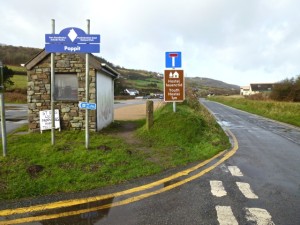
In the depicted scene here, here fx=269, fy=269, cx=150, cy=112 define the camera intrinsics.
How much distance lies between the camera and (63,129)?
11.4 m

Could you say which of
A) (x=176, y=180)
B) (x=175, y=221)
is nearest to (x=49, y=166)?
(x=176, y=180)

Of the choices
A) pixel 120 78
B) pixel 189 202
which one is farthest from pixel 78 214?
pixel 120 78

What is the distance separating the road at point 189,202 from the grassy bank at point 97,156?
0.56 m

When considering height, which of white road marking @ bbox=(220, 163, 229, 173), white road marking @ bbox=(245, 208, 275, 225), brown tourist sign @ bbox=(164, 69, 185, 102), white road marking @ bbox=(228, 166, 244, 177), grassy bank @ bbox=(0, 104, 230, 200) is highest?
brown tourist sign @ bbox=(164, 69, 185, 102)

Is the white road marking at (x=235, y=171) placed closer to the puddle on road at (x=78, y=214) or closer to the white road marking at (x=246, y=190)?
the white road marking at (x=246, y=190)

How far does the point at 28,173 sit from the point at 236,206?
4.54m

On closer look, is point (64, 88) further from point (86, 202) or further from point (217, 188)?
point (217, 188)

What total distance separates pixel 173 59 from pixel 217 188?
781cm

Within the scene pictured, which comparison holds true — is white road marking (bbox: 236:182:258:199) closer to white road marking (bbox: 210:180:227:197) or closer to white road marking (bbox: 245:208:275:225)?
white road marking (bbox: 210:180:227:197)

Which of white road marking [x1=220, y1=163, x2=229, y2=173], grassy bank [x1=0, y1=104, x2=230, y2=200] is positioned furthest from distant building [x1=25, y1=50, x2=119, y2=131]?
white road marking [x1=220, y1=163, x2=229, y2=173]

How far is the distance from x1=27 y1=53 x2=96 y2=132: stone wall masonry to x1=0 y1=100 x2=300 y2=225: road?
5.91m

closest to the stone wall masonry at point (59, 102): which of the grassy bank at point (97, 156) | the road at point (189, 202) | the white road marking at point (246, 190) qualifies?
the grassy bank at point (97, 156)

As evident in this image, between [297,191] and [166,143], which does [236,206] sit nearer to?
[297,191]

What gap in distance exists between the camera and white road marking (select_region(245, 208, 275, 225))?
13.5ft
